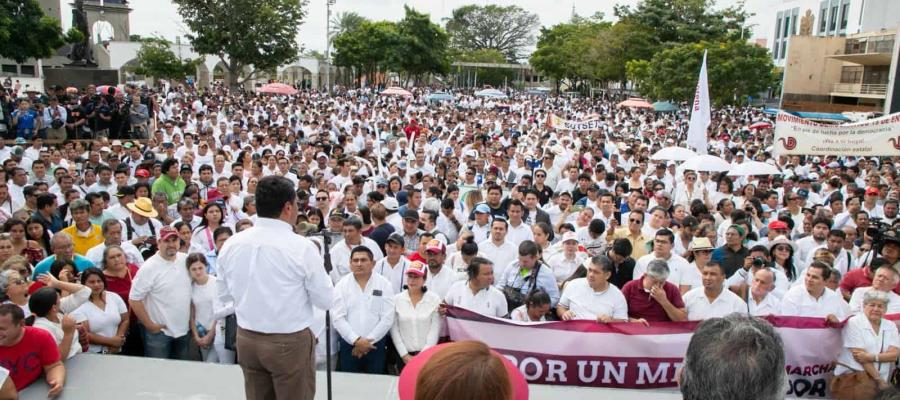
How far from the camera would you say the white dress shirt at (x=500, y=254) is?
262 inches

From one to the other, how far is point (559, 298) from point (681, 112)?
31196 millimetres

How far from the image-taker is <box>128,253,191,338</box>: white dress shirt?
5141mm

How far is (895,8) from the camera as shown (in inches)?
1634

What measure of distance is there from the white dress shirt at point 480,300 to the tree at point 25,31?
2963cm

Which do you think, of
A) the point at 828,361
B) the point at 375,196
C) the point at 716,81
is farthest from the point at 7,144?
the point at 716,81

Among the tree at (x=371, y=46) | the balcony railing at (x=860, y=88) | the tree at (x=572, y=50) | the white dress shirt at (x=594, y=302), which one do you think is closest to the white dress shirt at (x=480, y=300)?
the white dress shirt at (x=594, y=302)

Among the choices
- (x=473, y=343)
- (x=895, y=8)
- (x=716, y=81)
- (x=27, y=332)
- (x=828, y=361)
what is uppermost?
(x=895, y=8)

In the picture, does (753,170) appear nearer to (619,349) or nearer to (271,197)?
(619,349)

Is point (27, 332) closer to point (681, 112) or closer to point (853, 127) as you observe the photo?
point (853, 127)

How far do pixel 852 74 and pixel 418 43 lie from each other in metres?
31.0

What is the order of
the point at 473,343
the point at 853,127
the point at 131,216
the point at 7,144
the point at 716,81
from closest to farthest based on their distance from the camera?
the point at 473,343 → the point at 131,216 → the point at 853,127 → the point at 7,144 → the point at 716,81

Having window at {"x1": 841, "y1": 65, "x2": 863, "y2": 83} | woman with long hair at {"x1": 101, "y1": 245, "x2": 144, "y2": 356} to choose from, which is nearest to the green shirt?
woman with long hair at {"x1": 101, "y1": 245, "x2": 144, "y2": 356}

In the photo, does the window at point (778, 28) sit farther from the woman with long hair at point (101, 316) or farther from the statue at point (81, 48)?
the woman with long hair at point (101, 316)

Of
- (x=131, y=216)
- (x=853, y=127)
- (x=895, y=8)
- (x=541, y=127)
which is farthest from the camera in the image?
(x=895, y=8)
